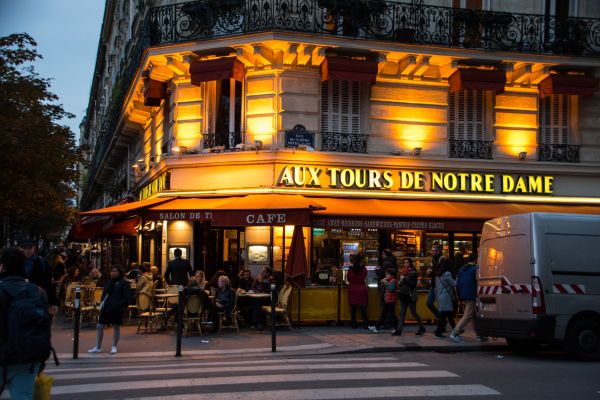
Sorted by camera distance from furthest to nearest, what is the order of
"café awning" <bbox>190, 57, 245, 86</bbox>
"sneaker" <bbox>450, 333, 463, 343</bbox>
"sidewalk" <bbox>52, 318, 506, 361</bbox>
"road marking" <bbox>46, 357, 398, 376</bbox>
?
"café awning" <bbox>190, 57, 245, 86</bbox>
"sneaker" <bbox>450, 333, 463, 343</bbox>
"sidewalk" <bbox>52, 318, 506, 361</bbox>
"road marking" <bbox>46, 357, 398, 376</bbox>

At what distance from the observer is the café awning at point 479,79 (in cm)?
1836

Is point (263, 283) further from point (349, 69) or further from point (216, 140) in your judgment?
point (349, 69)

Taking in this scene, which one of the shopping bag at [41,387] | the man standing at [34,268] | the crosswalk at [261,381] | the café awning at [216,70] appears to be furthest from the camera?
the café awning at [216,70]

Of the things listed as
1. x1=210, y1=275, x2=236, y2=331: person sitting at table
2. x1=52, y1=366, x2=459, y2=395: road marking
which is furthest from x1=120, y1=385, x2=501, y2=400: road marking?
x1=210, y1=275, x2=236, y2=331: person sitting at table

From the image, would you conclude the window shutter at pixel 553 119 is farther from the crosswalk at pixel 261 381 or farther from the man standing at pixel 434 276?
the crosswalk at pixel 261 381

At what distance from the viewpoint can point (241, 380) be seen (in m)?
8.83

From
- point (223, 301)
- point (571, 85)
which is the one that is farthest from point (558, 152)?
point (223, 301)

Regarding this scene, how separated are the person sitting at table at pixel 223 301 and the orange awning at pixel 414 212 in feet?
9.08

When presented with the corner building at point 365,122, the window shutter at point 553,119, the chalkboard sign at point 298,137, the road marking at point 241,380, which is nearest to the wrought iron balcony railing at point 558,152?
the corner building at point 365,122

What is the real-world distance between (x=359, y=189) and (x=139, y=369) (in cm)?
929

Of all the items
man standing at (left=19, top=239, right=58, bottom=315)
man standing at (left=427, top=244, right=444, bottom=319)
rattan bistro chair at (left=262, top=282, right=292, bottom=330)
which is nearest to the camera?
man standing at (left=19, top=239, right=58, bottom=315)

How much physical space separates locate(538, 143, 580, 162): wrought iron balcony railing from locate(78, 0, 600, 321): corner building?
0.04 meters

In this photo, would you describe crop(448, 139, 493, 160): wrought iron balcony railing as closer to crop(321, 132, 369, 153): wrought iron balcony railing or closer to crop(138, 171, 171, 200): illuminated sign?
crop(321, 132, 369, 153): wrought iron balcony railing

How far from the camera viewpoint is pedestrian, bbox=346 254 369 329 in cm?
1540
